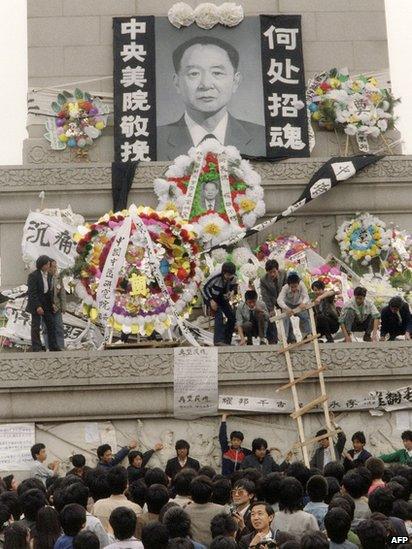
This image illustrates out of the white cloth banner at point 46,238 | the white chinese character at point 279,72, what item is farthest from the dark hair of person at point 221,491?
the white chinese character at point 279,72

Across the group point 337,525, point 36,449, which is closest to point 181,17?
point 36,449

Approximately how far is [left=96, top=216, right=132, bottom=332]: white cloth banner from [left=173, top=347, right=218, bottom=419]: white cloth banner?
4.60 feet

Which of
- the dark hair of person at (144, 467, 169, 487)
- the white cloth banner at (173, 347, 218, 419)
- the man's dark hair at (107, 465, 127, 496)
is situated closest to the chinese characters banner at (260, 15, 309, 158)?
the white cloth banner at (173, 347, 218, 419)

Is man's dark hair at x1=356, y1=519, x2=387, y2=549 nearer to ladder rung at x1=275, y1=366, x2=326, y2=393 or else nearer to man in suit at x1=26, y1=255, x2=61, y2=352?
ladder rung at x1=275, y1=366, x2=326, y2=393

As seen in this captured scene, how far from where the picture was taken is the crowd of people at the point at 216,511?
8344 mm

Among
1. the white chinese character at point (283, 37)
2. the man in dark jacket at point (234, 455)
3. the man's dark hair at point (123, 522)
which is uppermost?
the white chinese character at point (283, 37)

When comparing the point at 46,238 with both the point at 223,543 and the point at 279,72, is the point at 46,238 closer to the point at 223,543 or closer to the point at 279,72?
the point at 279,72

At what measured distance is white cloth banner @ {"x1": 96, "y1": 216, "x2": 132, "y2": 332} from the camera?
56.5 ft

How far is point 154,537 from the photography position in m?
8.20

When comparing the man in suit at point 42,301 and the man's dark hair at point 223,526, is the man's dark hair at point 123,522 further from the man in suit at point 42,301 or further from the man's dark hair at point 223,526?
the man in suit at point 42,301

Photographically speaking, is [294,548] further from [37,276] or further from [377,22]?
[377,22]

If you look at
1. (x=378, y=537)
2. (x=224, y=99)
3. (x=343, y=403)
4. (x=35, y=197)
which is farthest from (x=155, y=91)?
(x=378, y=537)

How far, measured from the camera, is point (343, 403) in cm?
1614

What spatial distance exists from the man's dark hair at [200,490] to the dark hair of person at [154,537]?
1.46 meters
